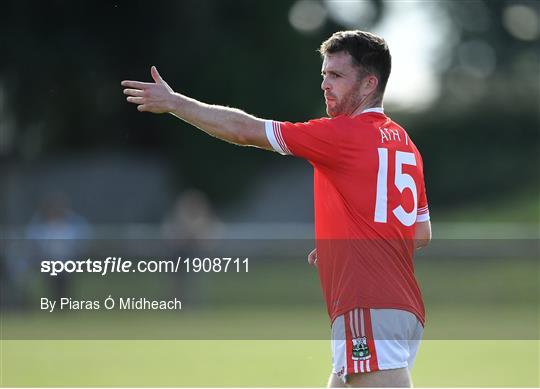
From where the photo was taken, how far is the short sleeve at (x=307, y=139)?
532 cm

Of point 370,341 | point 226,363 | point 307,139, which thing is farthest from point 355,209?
point 226,363

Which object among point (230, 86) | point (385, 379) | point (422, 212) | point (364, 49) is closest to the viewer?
point (385, 379)

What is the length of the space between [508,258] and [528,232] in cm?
116

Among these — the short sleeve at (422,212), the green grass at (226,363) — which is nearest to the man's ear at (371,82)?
the short sleeve at (422,212)

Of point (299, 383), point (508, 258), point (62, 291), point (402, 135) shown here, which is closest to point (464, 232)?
point (508, 258)

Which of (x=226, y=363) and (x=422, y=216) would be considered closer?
(x=422, y=216)

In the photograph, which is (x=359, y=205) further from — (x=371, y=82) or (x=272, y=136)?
(x=371, y=82)

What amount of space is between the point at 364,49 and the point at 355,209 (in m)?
0.81

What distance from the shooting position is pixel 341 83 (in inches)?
217

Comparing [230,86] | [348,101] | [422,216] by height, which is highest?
[230,86]

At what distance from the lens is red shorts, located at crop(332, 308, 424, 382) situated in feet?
17.4

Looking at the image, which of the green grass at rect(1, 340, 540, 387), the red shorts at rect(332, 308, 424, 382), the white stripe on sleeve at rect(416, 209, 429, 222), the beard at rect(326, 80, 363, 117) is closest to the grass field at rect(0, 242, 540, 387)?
the green grass at rect(1, 340, 540, 387)

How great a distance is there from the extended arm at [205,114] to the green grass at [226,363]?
195 inches

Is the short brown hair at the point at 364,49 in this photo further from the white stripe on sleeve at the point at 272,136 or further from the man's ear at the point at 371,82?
the white stripe on sleeve at the point at 272,136
